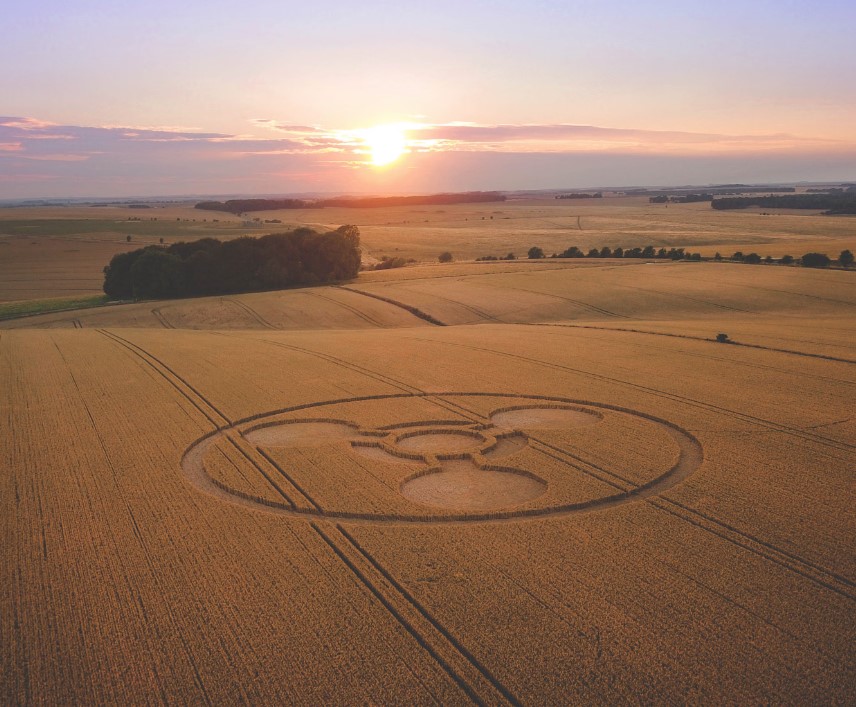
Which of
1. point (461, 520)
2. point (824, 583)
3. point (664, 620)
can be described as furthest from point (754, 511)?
point (461, 520)

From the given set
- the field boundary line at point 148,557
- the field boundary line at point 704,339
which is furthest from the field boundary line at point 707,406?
the field boundary line at point 148,557

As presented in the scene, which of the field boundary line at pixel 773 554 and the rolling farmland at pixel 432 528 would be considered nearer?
the rolling farmland at pixel 432 528

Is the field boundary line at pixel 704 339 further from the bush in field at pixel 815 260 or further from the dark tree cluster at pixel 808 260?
the bush in field at pixel 815 260

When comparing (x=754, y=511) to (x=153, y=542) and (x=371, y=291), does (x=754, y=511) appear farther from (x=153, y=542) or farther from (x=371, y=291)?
(x=371, y=291)

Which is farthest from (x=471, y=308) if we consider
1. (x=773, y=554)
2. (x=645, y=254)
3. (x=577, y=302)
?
(x=773, y=554)

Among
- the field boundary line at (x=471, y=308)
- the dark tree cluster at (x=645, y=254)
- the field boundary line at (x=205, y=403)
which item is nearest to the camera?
the field boundary line at (x=205, y=403)
